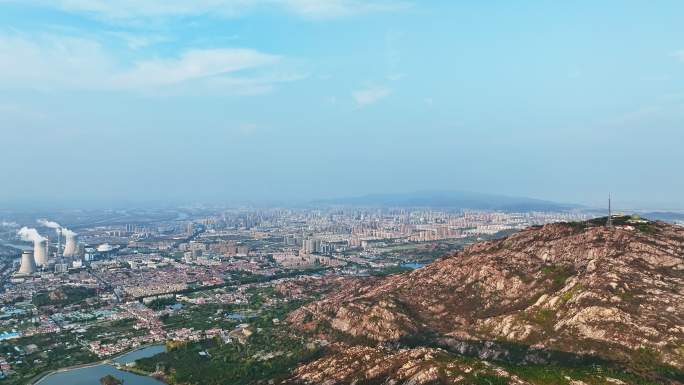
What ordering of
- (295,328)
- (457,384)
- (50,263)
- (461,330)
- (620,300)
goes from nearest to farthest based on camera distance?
(457,384), (620,300), (461,330), (295,328), (50,263)

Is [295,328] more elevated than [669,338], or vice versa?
[669,338]

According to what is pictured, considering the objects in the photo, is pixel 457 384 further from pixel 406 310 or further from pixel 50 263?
pixel 50 263

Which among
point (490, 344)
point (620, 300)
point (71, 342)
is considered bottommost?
point (71, 342)

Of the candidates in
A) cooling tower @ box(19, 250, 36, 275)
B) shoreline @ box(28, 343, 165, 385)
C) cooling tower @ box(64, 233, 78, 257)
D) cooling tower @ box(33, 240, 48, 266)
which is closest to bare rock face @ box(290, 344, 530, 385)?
shoreline @ box(28, 343, 165, 385)

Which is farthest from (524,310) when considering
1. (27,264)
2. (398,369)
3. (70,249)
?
(70,249)

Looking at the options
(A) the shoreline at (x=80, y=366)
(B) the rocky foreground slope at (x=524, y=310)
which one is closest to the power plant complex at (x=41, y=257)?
(A) the shoreline at (x=80, y=366)

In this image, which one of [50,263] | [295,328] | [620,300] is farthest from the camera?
[50,263]

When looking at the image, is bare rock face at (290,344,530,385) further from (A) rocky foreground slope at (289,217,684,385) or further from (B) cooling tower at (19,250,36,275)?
(B) cooling tower at (19,250,36,275)

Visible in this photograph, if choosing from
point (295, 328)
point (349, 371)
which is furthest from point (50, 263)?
point (349, 371)

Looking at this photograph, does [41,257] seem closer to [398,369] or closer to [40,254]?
[40,254]
